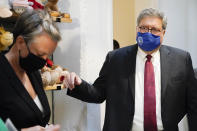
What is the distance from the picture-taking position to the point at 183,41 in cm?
257

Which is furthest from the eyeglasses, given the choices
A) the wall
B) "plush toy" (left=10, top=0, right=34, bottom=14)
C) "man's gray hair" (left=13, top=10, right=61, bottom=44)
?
the wall

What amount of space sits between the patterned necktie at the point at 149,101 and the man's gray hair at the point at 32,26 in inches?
26.6

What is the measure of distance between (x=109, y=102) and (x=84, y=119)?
613mm

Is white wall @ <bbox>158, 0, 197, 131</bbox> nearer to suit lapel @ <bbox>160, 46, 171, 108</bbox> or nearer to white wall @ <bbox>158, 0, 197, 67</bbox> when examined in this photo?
white wall @ <bbox>158, 0, 197, 67</bbox>

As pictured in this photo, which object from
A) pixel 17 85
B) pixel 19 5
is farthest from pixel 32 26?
pixel 19 5

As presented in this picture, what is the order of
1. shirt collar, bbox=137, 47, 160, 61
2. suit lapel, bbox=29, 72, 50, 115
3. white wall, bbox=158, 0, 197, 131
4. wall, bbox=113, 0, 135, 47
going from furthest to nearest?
wall, bbox=113, 0, 135, 47
white wall, bbox=158, 0, 197, 131
shirt collar, bbox=137, 47, 160, 61
suit lapel, bbox=29, 72, 50, 115

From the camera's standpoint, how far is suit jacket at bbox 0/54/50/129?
42.1 inches

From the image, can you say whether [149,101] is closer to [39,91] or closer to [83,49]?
[39,91]

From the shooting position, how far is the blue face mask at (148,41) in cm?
148

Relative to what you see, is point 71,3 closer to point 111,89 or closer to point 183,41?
point 111,89

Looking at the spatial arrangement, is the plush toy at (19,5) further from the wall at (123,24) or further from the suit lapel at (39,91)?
the wall at (123,24)

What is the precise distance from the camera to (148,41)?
1491 mm

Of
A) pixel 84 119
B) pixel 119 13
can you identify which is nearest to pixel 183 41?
pixel 119 13

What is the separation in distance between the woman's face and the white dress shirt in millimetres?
655
